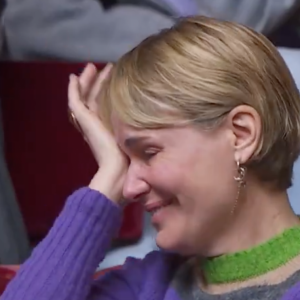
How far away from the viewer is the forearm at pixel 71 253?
93 centimetres

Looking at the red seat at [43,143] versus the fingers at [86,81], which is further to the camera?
the red seat at [43,143]

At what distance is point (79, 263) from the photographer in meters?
0.95

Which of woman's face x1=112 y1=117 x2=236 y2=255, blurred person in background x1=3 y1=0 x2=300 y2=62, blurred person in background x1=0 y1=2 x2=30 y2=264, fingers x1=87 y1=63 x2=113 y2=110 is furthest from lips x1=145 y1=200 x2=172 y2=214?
blurred person in background x1=3 y1=0 x2=300 y2=62

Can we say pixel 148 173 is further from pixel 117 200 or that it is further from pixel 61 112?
pixel 61 112

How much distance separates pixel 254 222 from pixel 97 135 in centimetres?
25

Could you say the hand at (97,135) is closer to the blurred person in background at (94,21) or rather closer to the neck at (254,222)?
the neck at (254,222)

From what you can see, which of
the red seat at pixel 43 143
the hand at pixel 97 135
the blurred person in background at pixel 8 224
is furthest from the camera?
the red seat at pixel 43 143

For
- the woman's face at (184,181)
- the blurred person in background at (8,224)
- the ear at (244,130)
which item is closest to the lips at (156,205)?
the woman's face at (184,181)

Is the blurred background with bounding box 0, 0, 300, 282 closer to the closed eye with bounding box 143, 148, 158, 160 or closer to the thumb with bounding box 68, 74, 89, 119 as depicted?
the thumb with bounding box 68, 74, 89, 119

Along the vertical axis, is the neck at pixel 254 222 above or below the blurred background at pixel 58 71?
above

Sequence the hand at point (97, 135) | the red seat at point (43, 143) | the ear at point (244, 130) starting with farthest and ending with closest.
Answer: the red seat at point (43, 143) → the hand at point (97, 135) → the ear at point (244, 130)

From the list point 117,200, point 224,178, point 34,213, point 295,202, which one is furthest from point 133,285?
point 34,213

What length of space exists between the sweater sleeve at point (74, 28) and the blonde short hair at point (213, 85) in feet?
1.97

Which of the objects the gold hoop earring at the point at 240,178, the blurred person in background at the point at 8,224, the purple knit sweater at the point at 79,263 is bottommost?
the blurred person in background at the point at 8,224
